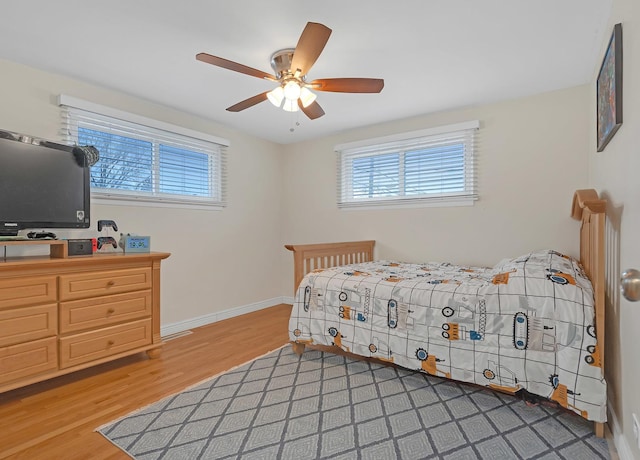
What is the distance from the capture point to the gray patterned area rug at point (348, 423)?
4.89ft

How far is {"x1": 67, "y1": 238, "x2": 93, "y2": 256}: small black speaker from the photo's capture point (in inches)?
88.4

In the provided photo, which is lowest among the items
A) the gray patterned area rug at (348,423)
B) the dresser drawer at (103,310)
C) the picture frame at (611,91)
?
the gray patterned area rug at (348,423)

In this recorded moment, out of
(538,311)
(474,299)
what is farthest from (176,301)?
(538,311)

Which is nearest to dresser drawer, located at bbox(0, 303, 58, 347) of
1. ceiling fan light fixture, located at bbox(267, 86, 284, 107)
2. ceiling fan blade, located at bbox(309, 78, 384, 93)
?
ceiling fan light fixture, located at bbox(267, 86, 284, 107)

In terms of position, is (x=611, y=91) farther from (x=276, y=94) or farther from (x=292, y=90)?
(x=276, y=94)

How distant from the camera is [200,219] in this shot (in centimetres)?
350

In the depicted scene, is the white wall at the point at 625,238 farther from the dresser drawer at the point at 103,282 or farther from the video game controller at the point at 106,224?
the video game controller at the point at 106,224

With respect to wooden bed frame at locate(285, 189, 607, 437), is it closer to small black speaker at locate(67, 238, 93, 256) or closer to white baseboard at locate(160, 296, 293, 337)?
white baseboard at locate(160, 296, 293, 337)

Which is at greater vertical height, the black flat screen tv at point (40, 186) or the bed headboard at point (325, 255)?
the black flat screen tv at point (40, 186)

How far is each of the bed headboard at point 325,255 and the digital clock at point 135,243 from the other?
1.11 meters

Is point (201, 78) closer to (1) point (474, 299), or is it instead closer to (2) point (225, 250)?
(2) point (225, 250)

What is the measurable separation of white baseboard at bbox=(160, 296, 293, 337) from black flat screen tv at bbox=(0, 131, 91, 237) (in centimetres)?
124

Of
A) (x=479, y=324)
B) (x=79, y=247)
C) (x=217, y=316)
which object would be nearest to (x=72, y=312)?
(x=79, y=247)

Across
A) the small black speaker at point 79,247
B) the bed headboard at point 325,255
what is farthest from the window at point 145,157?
the bed headboard at point 325,255
